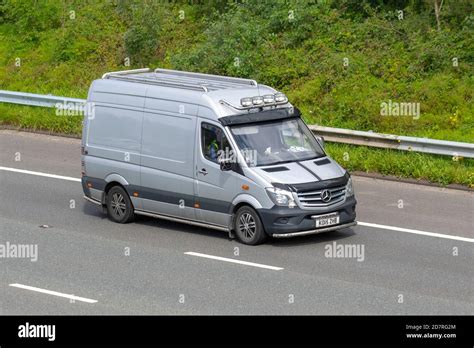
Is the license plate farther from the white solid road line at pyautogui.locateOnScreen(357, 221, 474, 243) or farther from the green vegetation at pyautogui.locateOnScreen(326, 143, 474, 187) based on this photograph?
the green vegetation at pyautogui.locateOnScreen(326, 143, 474, 187)

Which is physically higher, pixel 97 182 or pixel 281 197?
pixel 281 197

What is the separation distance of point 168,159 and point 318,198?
264 cm

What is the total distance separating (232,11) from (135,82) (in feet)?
34.0

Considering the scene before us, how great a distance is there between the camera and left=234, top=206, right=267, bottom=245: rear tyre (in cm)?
1716

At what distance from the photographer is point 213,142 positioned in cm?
1780

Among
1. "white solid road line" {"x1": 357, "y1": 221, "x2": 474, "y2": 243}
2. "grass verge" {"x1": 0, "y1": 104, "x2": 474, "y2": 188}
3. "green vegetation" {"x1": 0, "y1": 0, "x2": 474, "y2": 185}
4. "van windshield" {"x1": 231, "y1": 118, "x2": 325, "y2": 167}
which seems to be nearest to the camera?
"van windshield" {"x1": 231, "y1": 118, "x2": 325, "y2": 167}

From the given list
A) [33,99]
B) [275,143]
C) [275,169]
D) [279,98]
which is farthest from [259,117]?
[33,99]

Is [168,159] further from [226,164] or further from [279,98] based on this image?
[279,98]

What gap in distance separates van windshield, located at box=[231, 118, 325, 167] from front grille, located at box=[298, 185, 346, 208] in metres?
0.81

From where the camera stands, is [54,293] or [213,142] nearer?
[54,293]
